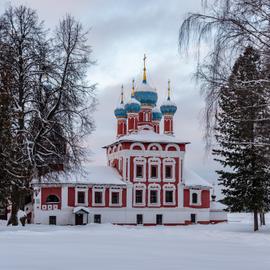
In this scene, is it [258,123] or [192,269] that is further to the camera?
[258,123]

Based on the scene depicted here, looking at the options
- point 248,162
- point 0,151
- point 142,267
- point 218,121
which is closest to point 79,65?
point 0,151

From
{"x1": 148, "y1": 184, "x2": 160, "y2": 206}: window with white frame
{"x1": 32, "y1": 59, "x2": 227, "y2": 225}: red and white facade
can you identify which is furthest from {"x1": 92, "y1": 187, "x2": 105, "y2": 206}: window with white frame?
{"x1": 148, "y1": 184, "x2": 160, "y2": 206}: window with white frame

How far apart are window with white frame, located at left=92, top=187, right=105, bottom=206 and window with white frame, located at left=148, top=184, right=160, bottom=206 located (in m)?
4.46

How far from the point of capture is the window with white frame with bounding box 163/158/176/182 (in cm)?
5012

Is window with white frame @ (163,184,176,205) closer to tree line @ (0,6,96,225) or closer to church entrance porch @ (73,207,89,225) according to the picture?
church entrance porch @ (73,207,89,225)

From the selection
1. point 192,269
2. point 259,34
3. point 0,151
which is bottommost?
point 192,269

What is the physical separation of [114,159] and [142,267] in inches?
1631

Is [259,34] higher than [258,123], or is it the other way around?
[259,34]

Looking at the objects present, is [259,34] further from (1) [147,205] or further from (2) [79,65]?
(1) [147,205]

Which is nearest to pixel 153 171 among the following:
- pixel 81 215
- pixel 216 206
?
pixel 216 206

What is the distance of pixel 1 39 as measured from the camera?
26.8 metres

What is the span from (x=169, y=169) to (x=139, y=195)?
13.0 ft

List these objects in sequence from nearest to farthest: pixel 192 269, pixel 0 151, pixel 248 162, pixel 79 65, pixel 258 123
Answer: pixel 192 269, pixel 258 123, pixel 0 151, pixel 79 65, pixel 248 162

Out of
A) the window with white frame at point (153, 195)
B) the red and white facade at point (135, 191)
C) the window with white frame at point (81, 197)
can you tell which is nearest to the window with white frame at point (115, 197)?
the red and white facade at point (135, 191)
